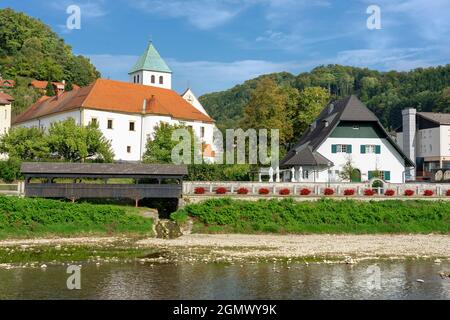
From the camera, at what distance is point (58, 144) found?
45.9m

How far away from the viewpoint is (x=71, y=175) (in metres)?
34.4

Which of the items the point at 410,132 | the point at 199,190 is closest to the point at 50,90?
the point at 410,132

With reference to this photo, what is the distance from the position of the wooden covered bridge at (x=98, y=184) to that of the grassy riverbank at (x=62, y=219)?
2.21 meters

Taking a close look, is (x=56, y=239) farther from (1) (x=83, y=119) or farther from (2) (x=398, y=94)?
(2) (x=398, y=94)

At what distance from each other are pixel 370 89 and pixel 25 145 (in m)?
106

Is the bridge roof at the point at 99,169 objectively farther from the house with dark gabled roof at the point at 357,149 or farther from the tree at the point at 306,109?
the tree at the point at 306,109

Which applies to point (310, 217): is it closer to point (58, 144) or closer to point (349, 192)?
point (349, 192)

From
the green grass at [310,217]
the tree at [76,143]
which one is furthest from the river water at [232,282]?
the tree at [76,143]

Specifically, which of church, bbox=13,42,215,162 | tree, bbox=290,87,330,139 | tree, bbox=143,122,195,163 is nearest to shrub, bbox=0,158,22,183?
tree, bbox=143,122,195,163

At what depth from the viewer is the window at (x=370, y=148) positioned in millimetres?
47094

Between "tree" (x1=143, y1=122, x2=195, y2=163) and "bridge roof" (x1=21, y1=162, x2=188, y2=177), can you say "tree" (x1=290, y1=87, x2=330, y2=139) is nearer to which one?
"tree" (x1=143, y1=122, x2=195, y2=163)

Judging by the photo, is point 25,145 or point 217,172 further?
point 25,145
